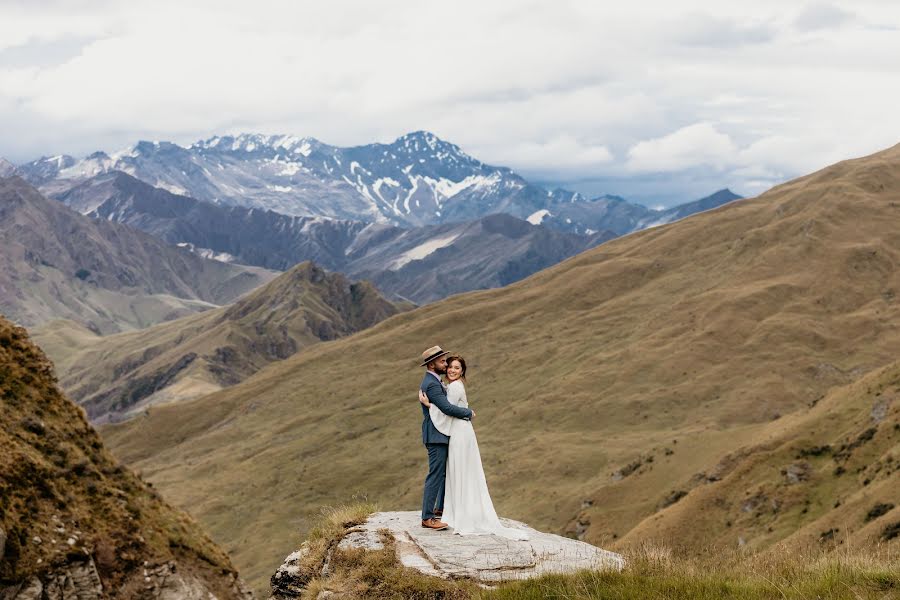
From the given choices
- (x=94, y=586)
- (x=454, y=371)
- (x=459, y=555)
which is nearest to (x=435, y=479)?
(x=454, y=371)

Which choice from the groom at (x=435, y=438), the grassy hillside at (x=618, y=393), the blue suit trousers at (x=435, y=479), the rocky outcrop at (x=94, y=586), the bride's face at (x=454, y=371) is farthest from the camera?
the grassy hillside at (x=618, y=393)

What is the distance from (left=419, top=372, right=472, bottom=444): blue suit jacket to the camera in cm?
1711

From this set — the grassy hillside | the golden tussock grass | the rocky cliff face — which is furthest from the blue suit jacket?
the grassy hillside

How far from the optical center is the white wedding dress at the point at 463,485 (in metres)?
17.1

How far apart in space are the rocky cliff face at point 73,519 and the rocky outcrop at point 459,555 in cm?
625

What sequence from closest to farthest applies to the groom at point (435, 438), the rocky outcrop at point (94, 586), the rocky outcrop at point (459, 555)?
the rocky outcrop at point (459, 555), the groom at point (435, 438), the rocky outcrop at point (94, 586)

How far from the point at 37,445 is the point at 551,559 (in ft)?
55.7

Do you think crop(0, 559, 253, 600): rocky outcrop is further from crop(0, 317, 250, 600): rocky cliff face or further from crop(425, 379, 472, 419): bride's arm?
crop(425, 379, 472, 419): bride's arm

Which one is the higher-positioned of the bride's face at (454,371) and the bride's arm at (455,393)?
the bride's face at (454,371)

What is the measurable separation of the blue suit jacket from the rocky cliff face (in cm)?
986

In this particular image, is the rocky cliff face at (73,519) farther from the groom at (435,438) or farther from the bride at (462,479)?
the bride at (462,479)

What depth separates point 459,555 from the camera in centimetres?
1530

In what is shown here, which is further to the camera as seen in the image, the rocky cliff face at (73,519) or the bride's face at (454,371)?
the rocky cliff face at (73,519)

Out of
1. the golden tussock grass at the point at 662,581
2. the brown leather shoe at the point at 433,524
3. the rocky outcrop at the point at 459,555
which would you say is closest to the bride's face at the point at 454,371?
the brown leather shoe at the point at 433,524
